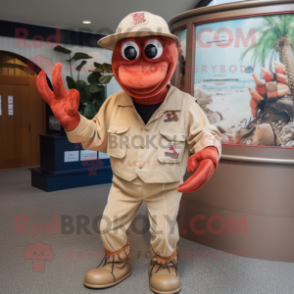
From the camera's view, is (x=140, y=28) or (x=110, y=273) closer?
(x=140, y=28)

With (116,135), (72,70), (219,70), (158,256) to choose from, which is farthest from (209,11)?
(72,70)

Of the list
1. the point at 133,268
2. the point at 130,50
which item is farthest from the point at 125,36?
→ the point at 133,268

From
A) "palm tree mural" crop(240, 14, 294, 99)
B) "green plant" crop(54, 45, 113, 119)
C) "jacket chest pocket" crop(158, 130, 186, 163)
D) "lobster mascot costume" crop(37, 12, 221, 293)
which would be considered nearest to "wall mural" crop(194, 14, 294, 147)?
"palm tree mural" crop(240, 14, 294, 99)

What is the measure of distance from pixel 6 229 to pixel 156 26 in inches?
89.0

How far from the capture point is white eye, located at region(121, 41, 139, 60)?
5.70 ft

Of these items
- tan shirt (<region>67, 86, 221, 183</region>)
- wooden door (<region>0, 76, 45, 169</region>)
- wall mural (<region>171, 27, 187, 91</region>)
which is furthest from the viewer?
wooden door (<region>0, 76, 45, 169</region>)

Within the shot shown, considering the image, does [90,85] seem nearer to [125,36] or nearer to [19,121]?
[19,121]

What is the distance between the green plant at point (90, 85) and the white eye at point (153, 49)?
11.9ft

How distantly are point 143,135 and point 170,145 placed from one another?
0.53 ft

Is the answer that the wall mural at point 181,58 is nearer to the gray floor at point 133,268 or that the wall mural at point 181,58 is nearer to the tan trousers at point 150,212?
the tan trousers at point 150,212

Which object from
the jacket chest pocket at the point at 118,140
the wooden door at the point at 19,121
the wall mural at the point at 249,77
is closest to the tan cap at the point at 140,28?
the jacket chest pocket at the point at 118,140

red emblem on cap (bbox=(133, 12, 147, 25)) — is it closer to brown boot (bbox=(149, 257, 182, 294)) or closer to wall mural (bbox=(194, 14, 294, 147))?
wall mural (bbox=(194, 14, 294, 147))

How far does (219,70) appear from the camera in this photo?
249cm

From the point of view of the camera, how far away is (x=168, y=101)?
192cm
